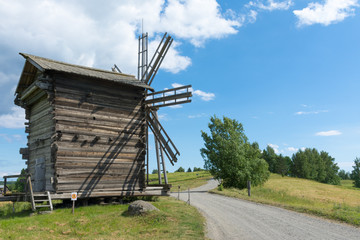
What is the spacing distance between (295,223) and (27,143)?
1847 centimetres

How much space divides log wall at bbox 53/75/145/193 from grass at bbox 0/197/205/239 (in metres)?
3.00

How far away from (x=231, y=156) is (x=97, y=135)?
69.4ft

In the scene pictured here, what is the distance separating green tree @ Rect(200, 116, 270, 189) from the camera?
3481 cm

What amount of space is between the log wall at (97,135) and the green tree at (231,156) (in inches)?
709

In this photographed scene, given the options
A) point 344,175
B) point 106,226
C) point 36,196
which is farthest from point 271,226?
point 344,175

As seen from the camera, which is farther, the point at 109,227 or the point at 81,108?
the point at 81,108

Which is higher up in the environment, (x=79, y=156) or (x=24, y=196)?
(x=79, y=156)

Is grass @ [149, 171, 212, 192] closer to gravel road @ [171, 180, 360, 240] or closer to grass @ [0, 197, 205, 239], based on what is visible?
gravel road @ [171, 180, 360, 240]

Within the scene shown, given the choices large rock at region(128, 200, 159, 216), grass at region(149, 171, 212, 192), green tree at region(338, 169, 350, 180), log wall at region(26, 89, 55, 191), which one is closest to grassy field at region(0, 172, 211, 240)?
large rock at region(128, 200, 159, 216)

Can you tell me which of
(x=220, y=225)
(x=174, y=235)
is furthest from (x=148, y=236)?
(x=220, y=225)

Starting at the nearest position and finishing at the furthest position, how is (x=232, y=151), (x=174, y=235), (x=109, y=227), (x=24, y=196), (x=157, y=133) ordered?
(x=174, y=235), (x=109, y=227), (x=24, y=196), (x=157, y=133), (x=232, y=151)

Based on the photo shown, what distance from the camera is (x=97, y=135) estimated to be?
695 inches

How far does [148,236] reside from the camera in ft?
34.4

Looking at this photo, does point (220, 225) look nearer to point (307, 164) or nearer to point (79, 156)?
point (79, 156)
